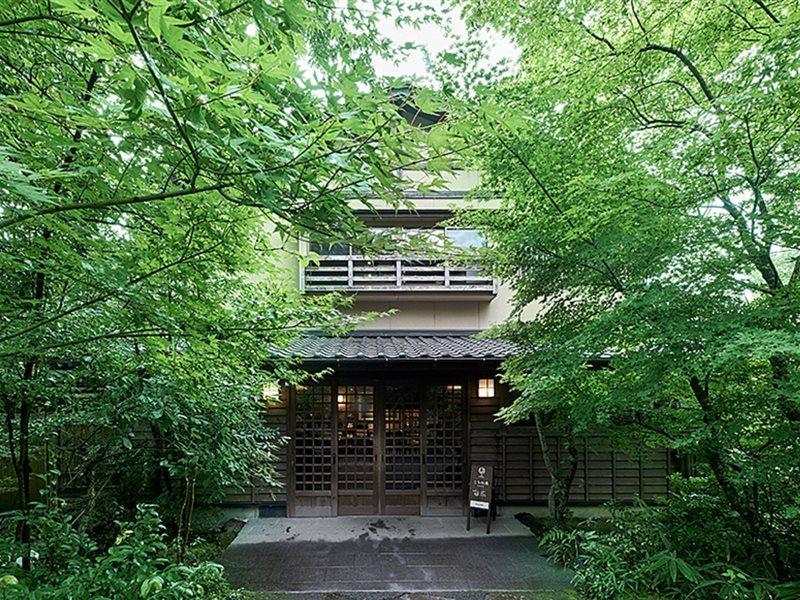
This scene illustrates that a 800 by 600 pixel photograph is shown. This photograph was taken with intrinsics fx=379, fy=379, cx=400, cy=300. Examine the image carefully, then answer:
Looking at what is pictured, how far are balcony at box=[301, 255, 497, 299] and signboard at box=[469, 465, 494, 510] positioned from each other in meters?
3.53

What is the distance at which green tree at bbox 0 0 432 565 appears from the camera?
1194 mm

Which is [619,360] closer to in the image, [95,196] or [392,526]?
[95,196]

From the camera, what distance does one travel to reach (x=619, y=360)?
10.7ft

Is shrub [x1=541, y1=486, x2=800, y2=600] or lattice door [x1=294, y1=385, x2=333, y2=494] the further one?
lattice door [x1=294, y1=385, x2=333, y2=494]

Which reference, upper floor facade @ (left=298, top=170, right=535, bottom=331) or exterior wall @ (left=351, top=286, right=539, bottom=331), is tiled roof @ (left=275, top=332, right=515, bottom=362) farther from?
upper floor facade @ (left=298, top=170, right=535, bottom=331)

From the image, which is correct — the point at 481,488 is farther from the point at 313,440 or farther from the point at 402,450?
the point at 313,440

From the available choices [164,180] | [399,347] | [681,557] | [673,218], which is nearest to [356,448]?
[399,347]

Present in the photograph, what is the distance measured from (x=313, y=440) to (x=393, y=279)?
3600 millimetres

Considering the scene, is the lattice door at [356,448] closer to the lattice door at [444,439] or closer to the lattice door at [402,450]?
the lattice door at [402,450]

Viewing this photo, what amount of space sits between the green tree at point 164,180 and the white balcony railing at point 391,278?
4348mm

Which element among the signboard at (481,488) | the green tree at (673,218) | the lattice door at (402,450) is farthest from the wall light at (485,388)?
the green tree at (673,218)

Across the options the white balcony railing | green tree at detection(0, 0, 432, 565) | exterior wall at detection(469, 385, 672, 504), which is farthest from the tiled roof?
green tree at detection(0, 0, 432, 565)

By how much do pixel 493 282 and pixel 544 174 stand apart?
5.02 meters

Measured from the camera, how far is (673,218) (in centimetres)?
284
